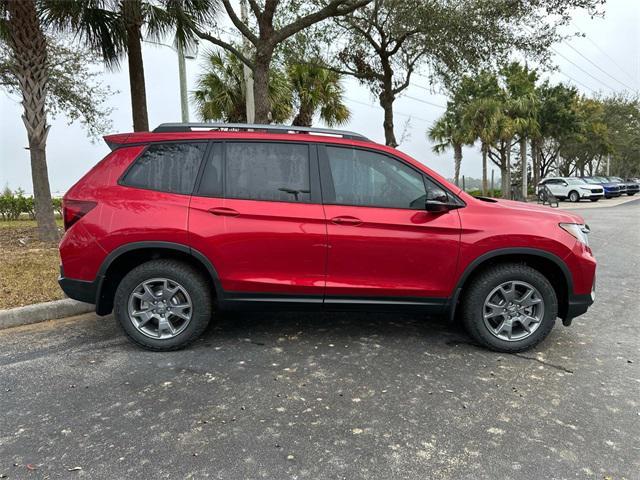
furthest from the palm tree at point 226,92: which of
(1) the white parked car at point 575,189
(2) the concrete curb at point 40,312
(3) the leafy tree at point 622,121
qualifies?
(3) the leafy tree at point 622,121

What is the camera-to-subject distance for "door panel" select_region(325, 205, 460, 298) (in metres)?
3.62

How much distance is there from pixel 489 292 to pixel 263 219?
1.96 metres

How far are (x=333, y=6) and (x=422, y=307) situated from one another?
23.0 feet

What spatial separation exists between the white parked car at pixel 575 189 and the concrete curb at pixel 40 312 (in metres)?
30.6

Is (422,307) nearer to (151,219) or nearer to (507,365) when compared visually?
(507,365)

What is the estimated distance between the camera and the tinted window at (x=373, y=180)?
3697 mm

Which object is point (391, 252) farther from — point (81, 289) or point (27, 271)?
point (27, 271)

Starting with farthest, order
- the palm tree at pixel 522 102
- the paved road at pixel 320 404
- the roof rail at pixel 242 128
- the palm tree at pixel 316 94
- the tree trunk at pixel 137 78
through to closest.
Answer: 1. the palm tree at pixel 522 102
2. the palm tree at pixel 316 94
3. the tree trunk at pixel 137 78
4. the roof rail at pixel 242 128
5. the paved road at pixel 320 404

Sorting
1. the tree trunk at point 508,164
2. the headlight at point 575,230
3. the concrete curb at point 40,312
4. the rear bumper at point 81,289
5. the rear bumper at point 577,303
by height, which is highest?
the tree trunk at point 508,164

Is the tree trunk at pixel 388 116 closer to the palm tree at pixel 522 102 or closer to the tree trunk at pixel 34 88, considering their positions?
the tree trunk at pixel 34 88

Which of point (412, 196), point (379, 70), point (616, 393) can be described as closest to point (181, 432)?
point (412, 196)

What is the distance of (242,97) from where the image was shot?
53.3ft

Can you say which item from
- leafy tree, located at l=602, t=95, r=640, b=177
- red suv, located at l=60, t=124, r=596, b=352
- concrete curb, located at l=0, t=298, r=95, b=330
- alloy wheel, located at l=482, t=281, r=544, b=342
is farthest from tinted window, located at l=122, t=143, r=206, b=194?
leafy tree, located at l=602, t=95, r=640, b=177

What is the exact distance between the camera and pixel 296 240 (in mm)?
3605
